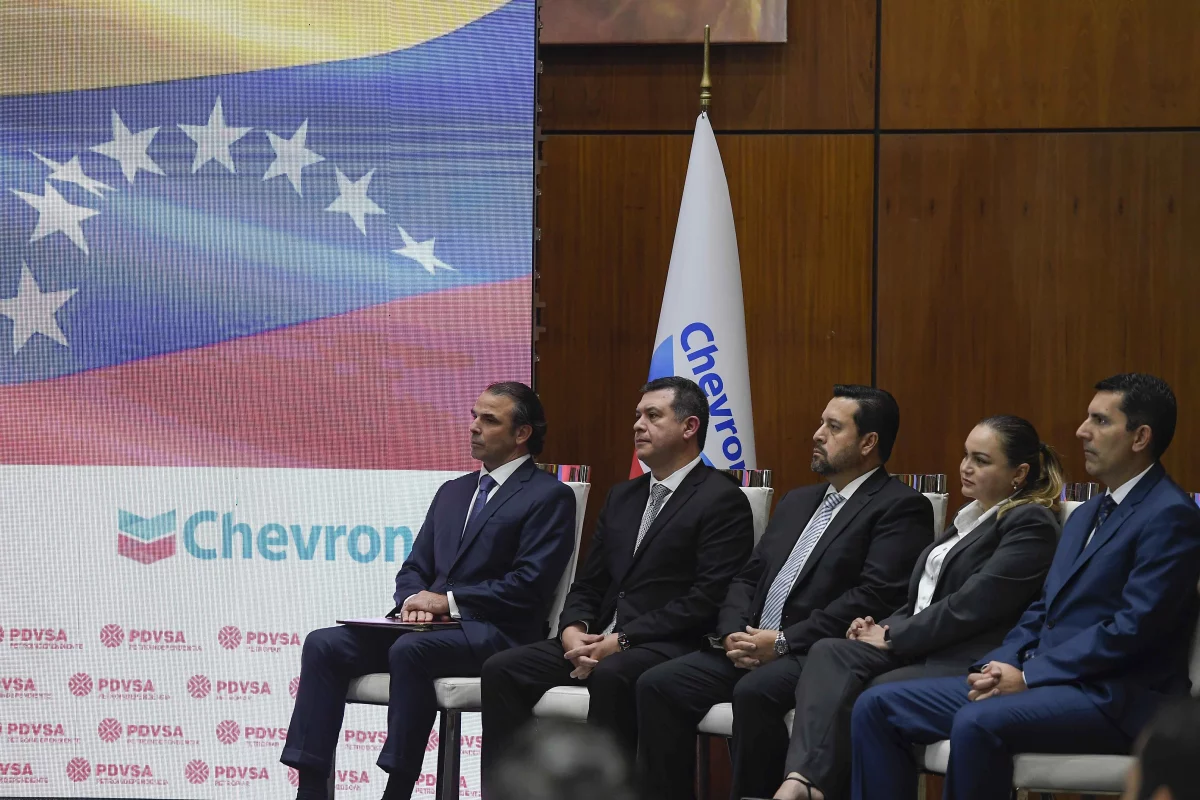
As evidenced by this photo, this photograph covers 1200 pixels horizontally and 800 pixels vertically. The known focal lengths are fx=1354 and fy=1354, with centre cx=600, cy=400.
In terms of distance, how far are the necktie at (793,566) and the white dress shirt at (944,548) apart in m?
0.31

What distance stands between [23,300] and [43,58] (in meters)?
0.86

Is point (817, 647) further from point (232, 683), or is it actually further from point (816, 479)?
point (232, 683)

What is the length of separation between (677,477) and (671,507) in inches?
4.7

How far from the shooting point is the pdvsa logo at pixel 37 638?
183 inches

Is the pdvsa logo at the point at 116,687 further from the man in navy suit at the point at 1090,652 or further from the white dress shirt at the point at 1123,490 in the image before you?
the white dress shirt at the point at 1123,490

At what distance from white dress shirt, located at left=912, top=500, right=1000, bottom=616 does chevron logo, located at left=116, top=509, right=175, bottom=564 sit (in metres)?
2.59

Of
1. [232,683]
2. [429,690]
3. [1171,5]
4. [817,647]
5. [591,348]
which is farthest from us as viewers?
[591,348]

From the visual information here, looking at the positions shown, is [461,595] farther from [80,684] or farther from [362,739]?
[80,684]

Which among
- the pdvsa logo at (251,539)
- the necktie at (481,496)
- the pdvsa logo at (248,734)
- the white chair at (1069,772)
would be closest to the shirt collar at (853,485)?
the white chair at (1069,772)

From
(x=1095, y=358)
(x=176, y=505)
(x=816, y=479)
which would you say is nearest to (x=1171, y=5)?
(x=1095, y=358)

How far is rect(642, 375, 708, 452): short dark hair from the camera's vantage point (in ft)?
13.0

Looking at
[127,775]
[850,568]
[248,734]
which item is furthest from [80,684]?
Answer: [850,568]

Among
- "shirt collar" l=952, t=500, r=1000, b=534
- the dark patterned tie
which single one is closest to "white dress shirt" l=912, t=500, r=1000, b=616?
"shirt collar" l=952, t=500, r=1000, b=534

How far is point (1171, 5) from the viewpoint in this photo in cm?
493
